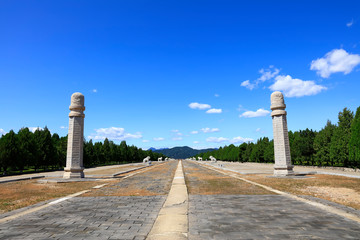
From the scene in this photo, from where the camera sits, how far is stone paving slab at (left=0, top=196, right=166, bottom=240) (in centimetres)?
499

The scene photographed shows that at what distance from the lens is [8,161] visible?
2755cm

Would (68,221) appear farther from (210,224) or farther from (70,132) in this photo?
(70,132)

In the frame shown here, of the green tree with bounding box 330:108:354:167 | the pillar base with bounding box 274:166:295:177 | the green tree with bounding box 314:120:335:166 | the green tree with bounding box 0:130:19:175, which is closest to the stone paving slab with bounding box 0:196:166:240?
the pillar base with bounding box 274:166:295:177

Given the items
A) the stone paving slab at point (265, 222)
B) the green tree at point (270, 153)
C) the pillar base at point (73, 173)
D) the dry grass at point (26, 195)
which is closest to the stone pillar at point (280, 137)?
the stone paving slab at point (265, 222)

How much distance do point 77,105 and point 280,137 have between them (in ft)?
62.4

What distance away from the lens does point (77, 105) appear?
66.7ft

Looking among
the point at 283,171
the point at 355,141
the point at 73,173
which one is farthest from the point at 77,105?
the point at 355,141

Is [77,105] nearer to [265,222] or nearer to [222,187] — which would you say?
[222,187]

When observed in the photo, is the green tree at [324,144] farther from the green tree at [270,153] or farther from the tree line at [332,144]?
the green tree at [270,153]

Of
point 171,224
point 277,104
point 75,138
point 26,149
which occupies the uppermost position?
point 277,104

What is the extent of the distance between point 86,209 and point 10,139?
27567mm

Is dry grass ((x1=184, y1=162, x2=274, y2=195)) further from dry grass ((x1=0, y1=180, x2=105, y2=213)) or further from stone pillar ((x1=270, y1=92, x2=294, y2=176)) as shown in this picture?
dry grass ((x1=0, y1=180, x2=105, y2=213))

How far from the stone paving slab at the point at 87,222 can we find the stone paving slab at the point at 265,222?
136 centimetres

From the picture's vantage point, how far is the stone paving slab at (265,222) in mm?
4875
